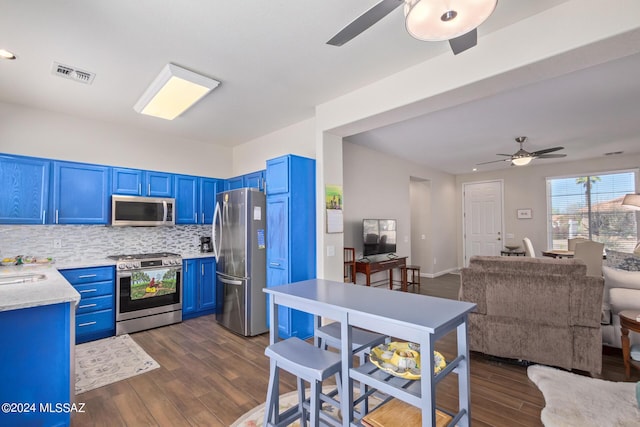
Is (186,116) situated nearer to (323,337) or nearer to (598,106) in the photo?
(323,337)

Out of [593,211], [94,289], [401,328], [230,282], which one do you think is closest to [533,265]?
[401,328]

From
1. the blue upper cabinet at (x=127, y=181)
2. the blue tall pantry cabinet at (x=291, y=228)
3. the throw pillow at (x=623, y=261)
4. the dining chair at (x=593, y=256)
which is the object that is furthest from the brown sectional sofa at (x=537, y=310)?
the blue upper cabinet at (x=127, y=181)

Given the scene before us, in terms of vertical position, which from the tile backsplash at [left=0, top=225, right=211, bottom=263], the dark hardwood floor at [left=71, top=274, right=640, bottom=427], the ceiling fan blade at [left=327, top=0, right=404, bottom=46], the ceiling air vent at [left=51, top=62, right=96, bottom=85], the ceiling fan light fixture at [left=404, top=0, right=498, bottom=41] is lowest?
the dark hardwood floor at [left=71, top=274, right=640, bottom=427]

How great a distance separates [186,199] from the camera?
4.57m

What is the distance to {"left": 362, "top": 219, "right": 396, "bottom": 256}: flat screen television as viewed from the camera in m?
5.14

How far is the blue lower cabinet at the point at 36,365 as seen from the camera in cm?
176

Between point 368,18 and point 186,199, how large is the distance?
3.90 metres

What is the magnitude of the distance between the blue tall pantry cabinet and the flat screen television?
1.73 meters

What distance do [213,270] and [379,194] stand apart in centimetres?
326

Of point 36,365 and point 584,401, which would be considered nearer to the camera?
point 36,365

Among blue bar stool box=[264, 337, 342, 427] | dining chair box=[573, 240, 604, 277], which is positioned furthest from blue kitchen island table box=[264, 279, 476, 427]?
dining chair box=[573, 240, 604, 277]

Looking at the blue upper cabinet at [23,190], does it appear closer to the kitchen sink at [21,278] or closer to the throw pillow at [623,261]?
the kitchen sink at [21,278]

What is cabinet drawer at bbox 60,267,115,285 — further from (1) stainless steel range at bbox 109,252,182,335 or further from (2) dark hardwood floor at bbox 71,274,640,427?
(2) dark hardwood floor at bbox 71,274,640,427

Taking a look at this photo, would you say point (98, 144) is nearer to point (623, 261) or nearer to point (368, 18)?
point (368, 18)
